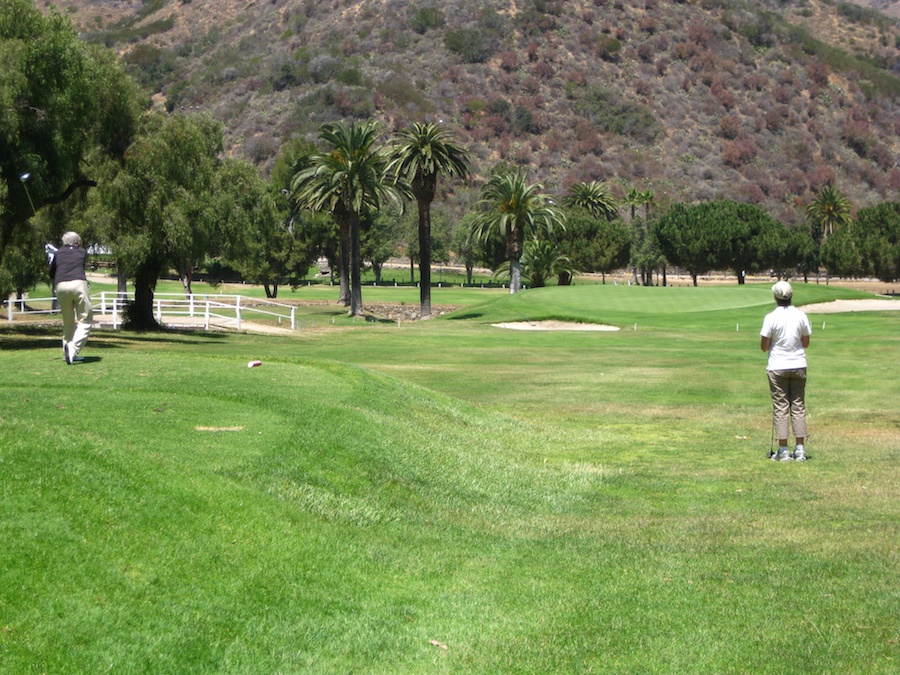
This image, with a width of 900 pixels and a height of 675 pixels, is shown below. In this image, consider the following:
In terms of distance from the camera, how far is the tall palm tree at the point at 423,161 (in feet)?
233

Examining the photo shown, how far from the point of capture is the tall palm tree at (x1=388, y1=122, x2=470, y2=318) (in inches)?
2800

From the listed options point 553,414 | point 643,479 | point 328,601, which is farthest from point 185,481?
point 553,414

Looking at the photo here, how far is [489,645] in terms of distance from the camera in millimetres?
7145

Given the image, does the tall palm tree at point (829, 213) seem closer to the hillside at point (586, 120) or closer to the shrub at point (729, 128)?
the hillside at point (586, 120)

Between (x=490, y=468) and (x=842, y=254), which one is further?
(x=842, y=254)

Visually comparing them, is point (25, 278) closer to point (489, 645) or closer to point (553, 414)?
point (553, 414)

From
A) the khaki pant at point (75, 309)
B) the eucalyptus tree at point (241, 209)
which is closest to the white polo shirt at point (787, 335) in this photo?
the khaki pant at point (75, 309)

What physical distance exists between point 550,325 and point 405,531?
47465 mm

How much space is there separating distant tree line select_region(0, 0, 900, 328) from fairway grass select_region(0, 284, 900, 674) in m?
10.4

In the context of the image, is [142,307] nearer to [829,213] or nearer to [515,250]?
[515,250]

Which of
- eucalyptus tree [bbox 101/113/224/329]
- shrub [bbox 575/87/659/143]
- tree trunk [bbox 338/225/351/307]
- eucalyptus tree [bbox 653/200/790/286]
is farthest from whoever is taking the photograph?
shrub [bbox 575/87/659/143]

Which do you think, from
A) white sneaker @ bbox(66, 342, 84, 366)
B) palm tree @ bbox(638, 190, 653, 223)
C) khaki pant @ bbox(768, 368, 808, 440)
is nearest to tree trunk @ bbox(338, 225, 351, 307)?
palm tree @ bbox(638, 190, 653, 223)

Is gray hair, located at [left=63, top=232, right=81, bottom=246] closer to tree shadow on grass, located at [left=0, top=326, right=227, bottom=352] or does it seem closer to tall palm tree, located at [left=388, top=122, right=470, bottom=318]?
tree shadow on grass, located at [left=0, top=326, right=227, bottom=352]

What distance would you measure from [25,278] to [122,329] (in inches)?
589
